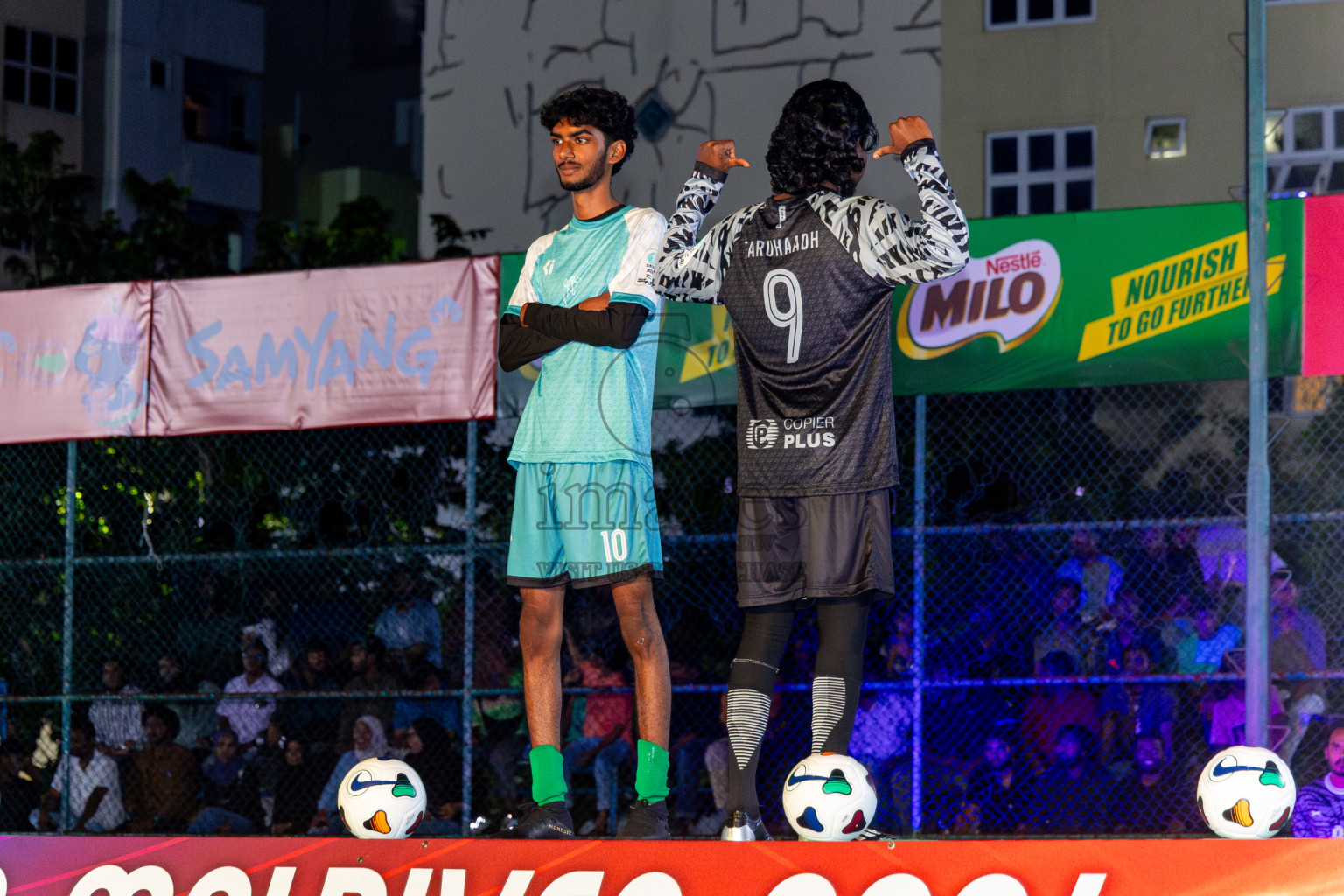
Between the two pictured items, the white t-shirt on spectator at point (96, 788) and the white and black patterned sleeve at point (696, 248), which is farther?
the white t-shirt on spectator at point (96, 788)

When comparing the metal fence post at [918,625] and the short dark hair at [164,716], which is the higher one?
the metal fence post at [918,625]

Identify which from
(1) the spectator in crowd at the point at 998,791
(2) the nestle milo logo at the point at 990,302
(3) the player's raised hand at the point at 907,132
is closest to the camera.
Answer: (3) the player's raised hand at the point at 907,132

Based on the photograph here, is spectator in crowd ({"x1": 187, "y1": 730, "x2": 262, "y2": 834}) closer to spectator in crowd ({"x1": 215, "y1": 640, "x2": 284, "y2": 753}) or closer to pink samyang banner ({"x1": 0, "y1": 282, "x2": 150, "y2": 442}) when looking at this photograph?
spectator in crowd ({"x1": 215, "y1": 640, "x2": 284, "y2": 753})

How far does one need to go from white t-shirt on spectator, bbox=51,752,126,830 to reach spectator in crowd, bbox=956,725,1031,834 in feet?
13.5

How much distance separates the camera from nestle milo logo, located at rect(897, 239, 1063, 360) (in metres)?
6.18

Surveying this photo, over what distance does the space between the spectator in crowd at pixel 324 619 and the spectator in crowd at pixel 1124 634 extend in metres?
3.68

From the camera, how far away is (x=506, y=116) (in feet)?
53.7

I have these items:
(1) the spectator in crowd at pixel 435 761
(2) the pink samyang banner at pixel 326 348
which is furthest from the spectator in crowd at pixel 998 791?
(2) the pink samyang banner at pixel 326 348

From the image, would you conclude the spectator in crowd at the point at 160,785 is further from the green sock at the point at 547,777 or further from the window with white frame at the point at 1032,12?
the window with white frame at the point at 1032,12

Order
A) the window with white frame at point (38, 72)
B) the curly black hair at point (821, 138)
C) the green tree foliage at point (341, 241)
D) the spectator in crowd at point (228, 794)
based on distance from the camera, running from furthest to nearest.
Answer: the window with white frame at point (38, 72)
the green tree foliage at point (341, 241)
the spectator in crowd at point (228, 794)
the curly black hair at point (821, 138)

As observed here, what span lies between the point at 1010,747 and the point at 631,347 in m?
3.12

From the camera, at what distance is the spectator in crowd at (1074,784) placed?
6.74m

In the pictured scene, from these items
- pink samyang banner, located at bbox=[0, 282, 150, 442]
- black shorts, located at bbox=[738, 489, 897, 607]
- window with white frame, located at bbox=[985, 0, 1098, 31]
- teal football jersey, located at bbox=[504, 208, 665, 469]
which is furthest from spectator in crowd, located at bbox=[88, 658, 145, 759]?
window with white frame, located at bbox=[985, 0, 1098, 31]

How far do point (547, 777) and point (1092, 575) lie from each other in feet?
11.2
